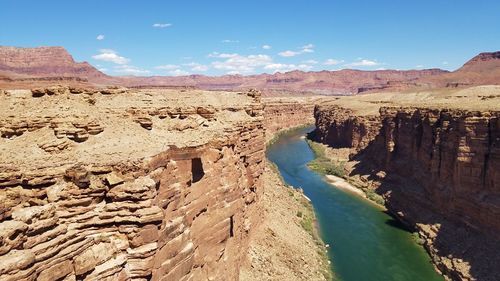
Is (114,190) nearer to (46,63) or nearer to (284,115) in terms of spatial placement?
(284,115)

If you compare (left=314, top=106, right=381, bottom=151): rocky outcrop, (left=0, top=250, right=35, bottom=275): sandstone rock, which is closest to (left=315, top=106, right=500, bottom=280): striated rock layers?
(left=314, top=106, right=381, bottom=151): rocky outcrop

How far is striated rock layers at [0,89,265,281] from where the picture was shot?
12000 millimetres

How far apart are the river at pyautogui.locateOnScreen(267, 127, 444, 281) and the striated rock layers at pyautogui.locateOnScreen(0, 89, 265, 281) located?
1404 cm

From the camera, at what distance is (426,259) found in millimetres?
34656

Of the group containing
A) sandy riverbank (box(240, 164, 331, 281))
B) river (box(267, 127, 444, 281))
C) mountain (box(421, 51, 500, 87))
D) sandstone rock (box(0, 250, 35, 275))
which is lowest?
river (box(267, 127, 444, 281))

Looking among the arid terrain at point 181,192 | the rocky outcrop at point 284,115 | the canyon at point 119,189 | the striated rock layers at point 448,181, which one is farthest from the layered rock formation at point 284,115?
the canyon at point 119,189

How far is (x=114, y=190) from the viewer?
44.4ft

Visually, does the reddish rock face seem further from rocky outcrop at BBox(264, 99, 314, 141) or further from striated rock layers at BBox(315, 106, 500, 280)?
striated rock layers at BBox(315, 106, 500, 280)

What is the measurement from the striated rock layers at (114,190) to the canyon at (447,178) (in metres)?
19.8

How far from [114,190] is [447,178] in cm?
3527

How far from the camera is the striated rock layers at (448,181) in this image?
105 ft

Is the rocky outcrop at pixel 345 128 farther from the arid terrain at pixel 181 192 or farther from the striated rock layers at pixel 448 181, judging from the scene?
the arid terrain at pixel 181 192

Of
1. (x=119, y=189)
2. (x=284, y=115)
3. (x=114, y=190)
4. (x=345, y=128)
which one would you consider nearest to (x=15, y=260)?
(x=114, y=190)

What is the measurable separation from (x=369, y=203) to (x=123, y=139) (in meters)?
38.4
